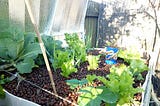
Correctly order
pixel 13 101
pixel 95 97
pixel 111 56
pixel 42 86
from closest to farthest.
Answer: pixel 95 97
pixel 13 101
pixel 42 86
pixel 111 56

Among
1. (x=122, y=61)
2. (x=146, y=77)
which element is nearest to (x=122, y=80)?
(x=146, y=77)

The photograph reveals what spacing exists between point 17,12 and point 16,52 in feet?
1.80

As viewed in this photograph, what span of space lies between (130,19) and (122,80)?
3.90 m

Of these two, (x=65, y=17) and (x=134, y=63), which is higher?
(x=65, y=17)

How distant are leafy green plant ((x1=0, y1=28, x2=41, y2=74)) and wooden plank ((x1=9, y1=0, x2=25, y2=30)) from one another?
365 mm

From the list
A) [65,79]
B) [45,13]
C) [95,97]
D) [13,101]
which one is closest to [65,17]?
[45,13]

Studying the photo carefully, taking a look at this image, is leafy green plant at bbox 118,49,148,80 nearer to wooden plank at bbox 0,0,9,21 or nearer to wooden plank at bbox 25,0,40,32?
wooden plank at bbox 25,0,40,32

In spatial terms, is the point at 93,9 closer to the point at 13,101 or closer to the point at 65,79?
the point at 65,79

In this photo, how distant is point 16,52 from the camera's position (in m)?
1.39

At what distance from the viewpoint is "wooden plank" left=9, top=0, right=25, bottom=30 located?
1.77m

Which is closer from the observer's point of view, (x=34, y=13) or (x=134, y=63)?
(x=134, y=63)

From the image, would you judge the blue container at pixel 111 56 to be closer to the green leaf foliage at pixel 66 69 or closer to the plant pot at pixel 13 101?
the green leaf foliage at pixel 66 69

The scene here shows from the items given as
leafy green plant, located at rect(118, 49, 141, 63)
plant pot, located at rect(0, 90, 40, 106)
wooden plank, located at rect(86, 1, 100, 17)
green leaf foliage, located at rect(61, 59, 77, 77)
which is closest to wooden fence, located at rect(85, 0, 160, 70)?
wooden plank, located at rect(86, 1, 100, 17)

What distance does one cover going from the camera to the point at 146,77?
154 centimetres
